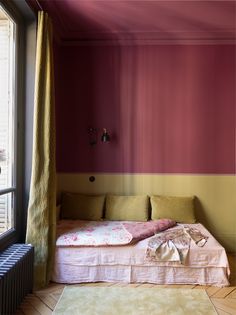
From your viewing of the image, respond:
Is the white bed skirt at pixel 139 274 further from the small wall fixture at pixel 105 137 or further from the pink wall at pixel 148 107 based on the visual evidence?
the small wall fixture at pixel 105 137

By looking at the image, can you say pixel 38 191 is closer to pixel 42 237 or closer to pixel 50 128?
pixel 42 237

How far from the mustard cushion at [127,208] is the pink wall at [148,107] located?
40 centimetres

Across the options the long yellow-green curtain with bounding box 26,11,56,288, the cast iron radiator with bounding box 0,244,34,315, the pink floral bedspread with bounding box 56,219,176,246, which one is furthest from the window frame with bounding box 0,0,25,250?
the pink floral bedspread with bounding box 56,219,176,246

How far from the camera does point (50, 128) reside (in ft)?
9.09

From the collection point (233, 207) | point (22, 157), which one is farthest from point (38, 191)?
point (233, 207)

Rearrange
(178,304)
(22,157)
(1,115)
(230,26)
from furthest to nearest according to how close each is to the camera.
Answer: (230,26)
(22,157)
(1,115)
(178,304)

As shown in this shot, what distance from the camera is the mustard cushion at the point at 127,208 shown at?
3.53 meters

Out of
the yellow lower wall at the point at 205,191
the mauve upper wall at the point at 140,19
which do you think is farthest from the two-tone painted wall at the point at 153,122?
the mauve upper wall at the point at 140,19

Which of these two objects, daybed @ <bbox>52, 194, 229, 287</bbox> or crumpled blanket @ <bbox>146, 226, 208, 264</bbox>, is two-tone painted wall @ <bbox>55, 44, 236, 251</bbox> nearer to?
crumpled blanket @ <bbox>146, 226, 208, 264</bbox>

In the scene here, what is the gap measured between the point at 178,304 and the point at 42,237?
1.34 metres

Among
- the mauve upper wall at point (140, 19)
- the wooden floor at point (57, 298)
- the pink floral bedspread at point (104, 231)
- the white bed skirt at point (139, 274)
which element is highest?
the mauve upper wall at point (140, 19)

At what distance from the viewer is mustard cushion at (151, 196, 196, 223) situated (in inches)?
138

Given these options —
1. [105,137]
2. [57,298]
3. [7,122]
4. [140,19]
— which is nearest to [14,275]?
[57,298]

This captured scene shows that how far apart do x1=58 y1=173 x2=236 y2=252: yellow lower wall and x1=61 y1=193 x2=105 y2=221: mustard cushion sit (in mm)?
279
